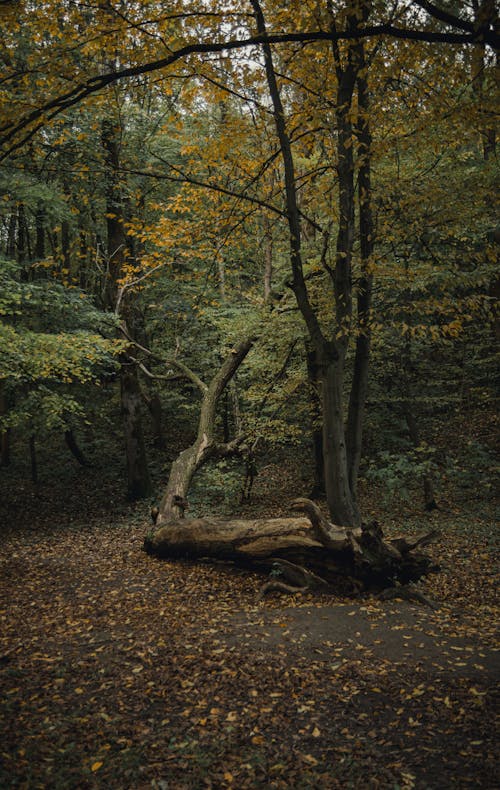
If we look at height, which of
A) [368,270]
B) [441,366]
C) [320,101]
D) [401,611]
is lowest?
[401,611]

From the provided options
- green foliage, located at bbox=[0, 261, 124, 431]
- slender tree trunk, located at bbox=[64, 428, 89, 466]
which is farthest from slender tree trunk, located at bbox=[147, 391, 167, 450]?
green foliage, located at bbox=[0, 261, 124, 431]

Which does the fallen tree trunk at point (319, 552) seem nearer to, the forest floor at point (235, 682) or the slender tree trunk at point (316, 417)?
the forest floor at point (235, 682)

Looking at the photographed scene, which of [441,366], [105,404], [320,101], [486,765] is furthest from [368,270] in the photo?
[105,404]

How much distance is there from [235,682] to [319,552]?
2.94 m

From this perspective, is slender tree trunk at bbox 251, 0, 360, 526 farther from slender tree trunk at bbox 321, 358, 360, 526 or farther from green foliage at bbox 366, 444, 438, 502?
green foliage at bbox 366, 444, 438, 502

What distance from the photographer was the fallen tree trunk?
6.88 meters

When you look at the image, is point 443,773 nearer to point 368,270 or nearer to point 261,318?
point 368,270

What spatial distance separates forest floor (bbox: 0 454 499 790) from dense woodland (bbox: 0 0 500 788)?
0.49 ft

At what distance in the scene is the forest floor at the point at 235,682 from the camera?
3266 mm

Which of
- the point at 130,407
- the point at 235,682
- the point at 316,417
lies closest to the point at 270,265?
the point at 316,417

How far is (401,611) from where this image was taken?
613 centimetres

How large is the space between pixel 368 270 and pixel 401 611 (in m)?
4.52

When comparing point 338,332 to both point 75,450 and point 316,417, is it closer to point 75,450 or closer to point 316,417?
point 316,417

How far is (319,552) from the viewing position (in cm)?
717
